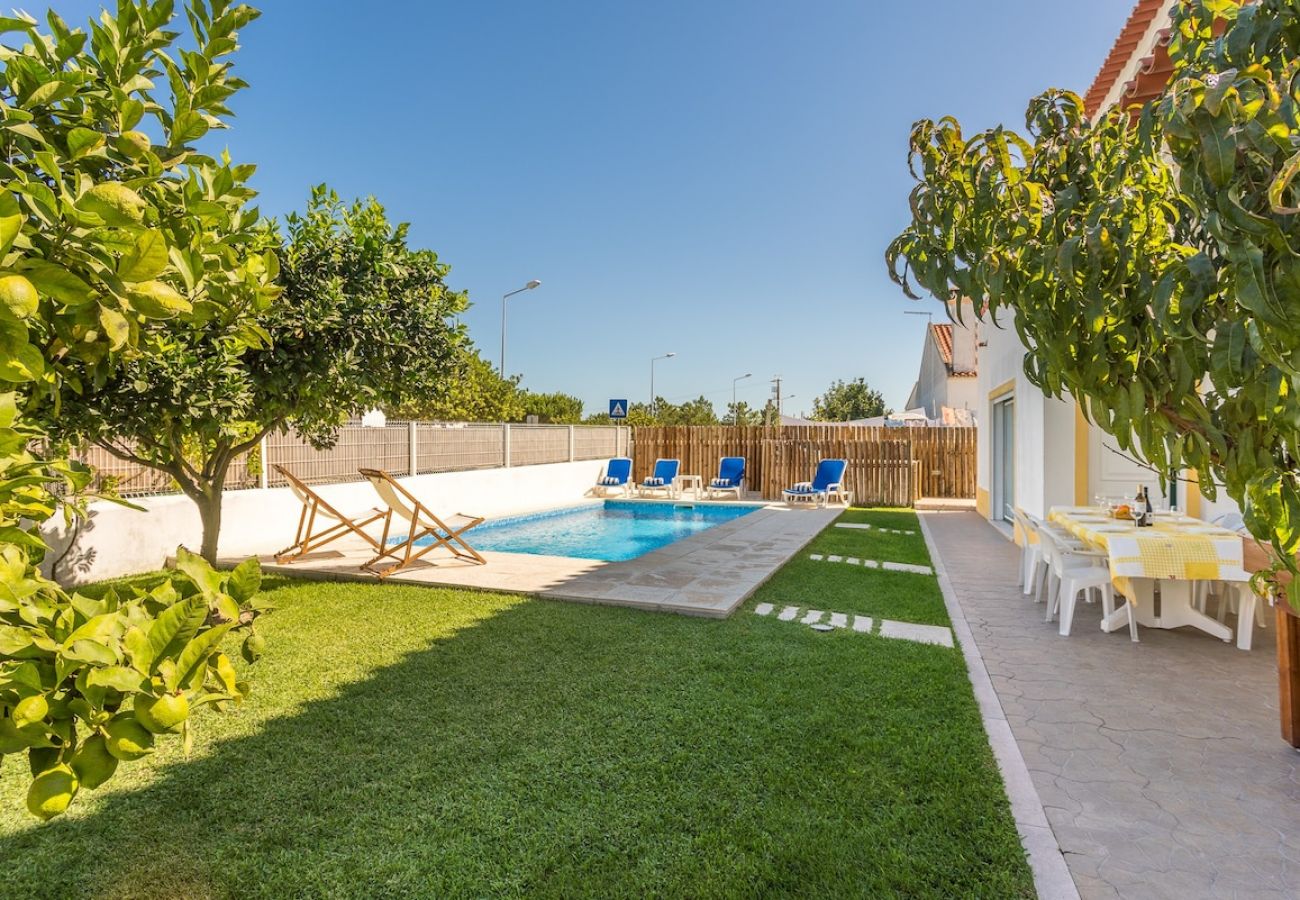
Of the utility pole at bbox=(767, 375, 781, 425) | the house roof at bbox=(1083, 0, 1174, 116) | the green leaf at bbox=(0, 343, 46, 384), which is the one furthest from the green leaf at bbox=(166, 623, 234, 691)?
the utility pole at bbox=(767, 375, 781, 425)

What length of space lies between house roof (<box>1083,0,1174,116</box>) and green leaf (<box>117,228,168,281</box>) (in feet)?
18.7

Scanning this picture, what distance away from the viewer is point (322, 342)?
19.0 ft

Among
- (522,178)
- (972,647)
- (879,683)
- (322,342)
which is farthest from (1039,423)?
(522,178)

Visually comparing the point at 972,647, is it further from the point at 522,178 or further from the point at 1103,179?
the point at 522,178

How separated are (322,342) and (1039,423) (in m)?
8.85

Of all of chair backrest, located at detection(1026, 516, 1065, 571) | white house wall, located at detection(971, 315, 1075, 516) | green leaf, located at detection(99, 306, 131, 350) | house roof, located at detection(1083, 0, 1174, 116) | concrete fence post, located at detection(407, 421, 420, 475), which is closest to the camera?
→ green leaf, located at detection(99, 306, 131, 350)

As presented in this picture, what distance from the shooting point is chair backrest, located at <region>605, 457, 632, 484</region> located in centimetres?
1953

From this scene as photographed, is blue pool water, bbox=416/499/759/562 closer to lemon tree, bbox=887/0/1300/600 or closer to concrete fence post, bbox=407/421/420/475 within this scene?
concrete fence post, bbox=407/421/420/475

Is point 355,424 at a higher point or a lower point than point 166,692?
higher

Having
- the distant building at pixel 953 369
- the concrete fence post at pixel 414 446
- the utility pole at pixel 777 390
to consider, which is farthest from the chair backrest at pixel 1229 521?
the utility pole at pixel 777 390

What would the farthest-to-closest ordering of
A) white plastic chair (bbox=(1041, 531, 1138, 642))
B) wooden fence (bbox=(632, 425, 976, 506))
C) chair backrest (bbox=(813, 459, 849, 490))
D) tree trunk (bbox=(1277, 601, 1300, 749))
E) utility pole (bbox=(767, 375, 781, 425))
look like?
utility pole (bbox=(767, 375, 781, 425)), wooden fence (bbox=(632, 425, 976, 506)), chair backrest (bbox=(813, 459, 849, 490)), white plastic chair (bbox=(1041, 531, 1138, 642)), tree trunk (bbox=(1277, 601, 1300, 749))

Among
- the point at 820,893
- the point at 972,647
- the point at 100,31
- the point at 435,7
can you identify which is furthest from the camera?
the point at 435,7

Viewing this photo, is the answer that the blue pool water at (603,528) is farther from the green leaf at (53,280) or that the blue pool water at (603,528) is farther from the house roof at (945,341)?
the house roof at (945,341)

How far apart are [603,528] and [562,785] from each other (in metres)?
11.7
